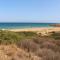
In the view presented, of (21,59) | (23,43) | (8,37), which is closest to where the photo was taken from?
(21,59)

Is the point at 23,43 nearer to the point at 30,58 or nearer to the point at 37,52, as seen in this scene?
the point at 37,52

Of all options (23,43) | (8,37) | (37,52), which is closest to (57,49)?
(37,52)

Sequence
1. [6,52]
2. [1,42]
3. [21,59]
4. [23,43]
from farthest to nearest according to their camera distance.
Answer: [1,42] < [23,43] < [6,52] < [21,59]

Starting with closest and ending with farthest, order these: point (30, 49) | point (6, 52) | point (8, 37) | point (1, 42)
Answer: point (6, 52) < point (30, 49) < point (1, 42) < point (8, 37)

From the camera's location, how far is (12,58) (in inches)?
310

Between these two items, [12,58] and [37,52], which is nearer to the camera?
[12,58]

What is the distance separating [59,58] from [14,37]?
22.6 feet

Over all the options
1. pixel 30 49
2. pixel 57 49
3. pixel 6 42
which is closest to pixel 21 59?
pixel 30 49

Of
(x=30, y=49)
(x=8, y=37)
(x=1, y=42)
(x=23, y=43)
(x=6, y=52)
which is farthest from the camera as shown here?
(x=8, y=37)

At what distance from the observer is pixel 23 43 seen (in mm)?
10961

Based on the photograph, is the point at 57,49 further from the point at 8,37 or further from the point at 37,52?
the point at 8,37

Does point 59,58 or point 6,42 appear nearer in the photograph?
point 59,58

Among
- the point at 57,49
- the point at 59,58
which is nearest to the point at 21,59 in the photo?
the point at 59,58

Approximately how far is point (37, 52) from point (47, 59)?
146cm
